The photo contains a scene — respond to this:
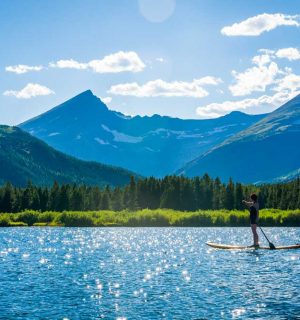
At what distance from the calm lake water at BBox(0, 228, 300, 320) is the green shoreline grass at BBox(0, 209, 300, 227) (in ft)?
334

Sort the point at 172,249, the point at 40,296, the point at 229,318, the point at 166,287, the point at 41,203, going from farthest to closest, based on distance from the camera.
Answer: the point at 41,203
the point at 172,249
the point at 166,287
the point at 40,296
the point at 229,318

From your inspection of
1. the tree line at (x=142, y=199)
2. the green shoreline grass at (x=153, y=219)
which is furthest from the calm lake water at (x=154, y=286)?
the tree line at (x=142, y=199)

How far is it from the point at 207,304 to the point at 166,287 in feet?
23.4

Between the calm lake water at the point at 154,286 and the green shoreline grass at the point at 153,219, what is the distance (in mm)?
101747

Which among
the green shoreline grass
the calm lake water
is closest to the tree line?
the green shoreline grass

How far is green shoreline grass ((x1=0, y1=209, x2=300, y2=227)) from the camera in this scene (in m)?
161

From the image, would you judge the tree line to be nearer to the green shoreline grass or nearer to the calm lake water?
the green shoreline grass

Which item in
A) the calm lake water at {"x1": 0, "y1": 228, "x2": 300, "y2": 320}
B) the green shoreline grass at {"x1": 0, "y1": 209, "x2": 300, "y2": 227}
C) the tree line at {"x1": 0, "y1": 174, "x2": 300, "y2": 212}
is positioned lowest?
the calm lake water at {"x1": 0, "y1": 228, "x2": 300, "y2": 320}

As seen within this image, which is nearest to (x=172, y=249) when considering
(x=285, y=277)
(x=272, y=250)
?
(x=272, y=250)

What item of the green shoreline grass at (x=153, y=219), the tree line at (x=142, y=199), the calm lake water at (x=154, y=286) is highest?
the tree line at (x=142, y=199)

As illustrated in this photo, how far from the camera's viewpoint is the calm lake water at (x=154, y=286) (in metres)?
28.3

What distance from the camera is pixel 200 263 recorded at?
166 ft

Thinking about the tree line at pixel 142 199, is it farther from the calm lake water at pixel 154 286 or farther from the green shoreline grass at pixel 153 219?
the calm lake water at pixel 154 286

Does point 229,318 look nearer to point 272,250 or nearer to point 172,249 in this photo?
point 272,250
